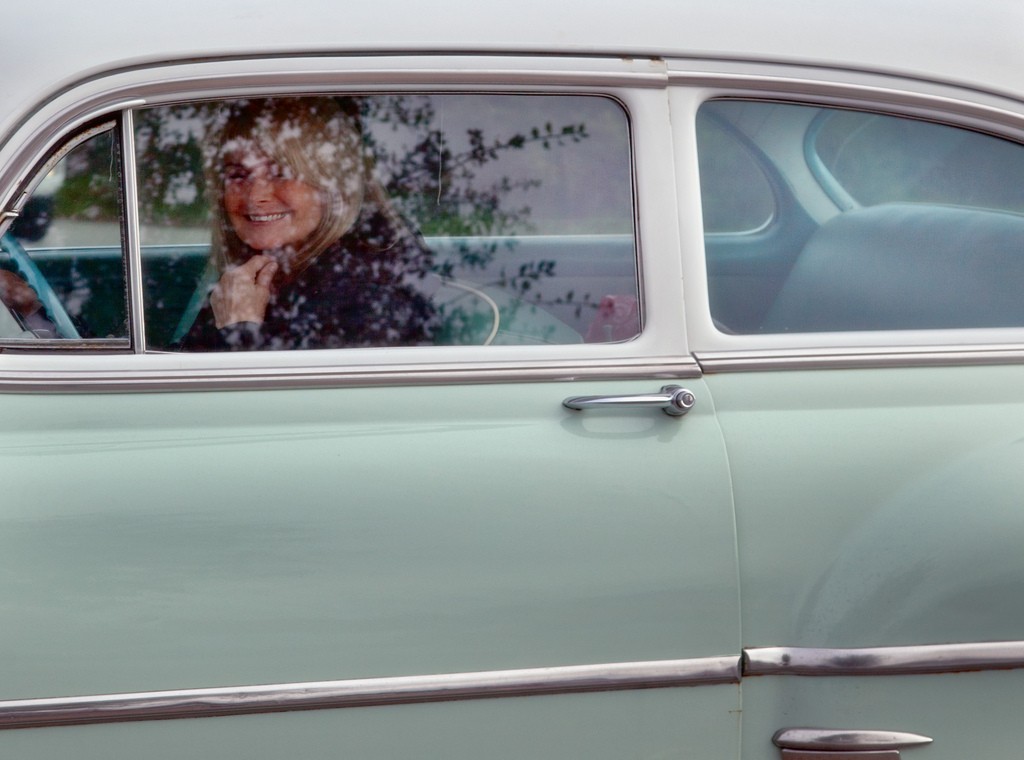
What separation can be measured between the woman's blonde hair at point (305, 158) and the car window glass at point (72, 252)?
16cm

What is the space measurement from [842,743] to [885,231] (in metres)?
0.90

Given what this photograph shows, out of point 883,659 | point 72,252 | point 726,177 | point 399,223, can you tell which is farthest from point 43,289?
point 883,659

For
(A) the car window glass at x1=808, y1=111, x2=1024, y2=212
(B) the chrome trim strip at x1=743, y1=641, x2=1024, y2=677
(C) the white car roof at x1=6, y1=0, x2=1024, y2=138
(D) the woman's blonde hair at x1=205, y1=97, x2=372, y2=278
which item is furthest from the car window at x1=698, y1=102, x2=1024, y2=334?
(D) the woman's blonde hair at x1=205, y1=97, x2=372, y2=278

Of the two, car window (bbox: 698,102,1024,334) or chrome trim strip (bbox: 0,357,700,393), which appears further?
car window (bbox: 698,102,1024,334)

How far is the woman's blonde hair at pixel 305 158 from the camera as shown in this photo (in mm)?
1795

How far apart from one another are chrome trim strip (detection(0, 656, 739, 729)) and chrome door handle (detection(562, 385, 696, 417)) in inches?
16.2

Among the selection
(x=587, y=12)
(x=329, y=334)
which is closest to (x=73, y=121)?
(x=329, y=334)

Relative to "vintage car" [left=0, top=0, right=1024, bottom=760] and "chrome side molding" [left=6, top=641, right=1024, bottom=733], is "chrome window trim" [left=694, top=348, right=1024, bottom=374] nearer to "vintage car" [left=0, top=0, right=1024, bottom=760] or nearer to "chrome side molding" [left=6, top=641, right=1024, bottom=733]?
"vintage car" [left=0, top=0, right=1024, bottom=760]

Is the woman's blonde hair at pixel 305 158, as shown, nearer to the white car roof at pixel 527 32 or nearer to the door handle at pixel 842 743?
the white car roof at pixel 527 32

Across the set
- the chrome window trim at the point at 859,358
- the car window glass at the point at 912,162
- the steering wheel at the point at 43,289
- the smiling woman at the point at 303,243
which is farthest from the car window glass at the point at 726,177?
the steering wheel at the point at 43,289

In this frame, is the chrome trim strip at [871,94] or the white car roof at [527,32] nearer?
the white car roof at [527,32]

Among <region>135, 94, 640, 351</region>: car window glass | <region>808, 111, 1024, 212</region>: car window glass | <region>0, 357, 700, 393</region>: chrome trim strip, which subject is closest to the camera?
<region>0, 357, 700, 393</region>: chrome trim strip

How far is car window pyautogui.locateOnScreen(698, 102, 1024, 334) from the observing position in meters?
1.89

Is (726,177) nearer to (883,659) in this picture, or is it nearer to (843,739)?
(883,659)
